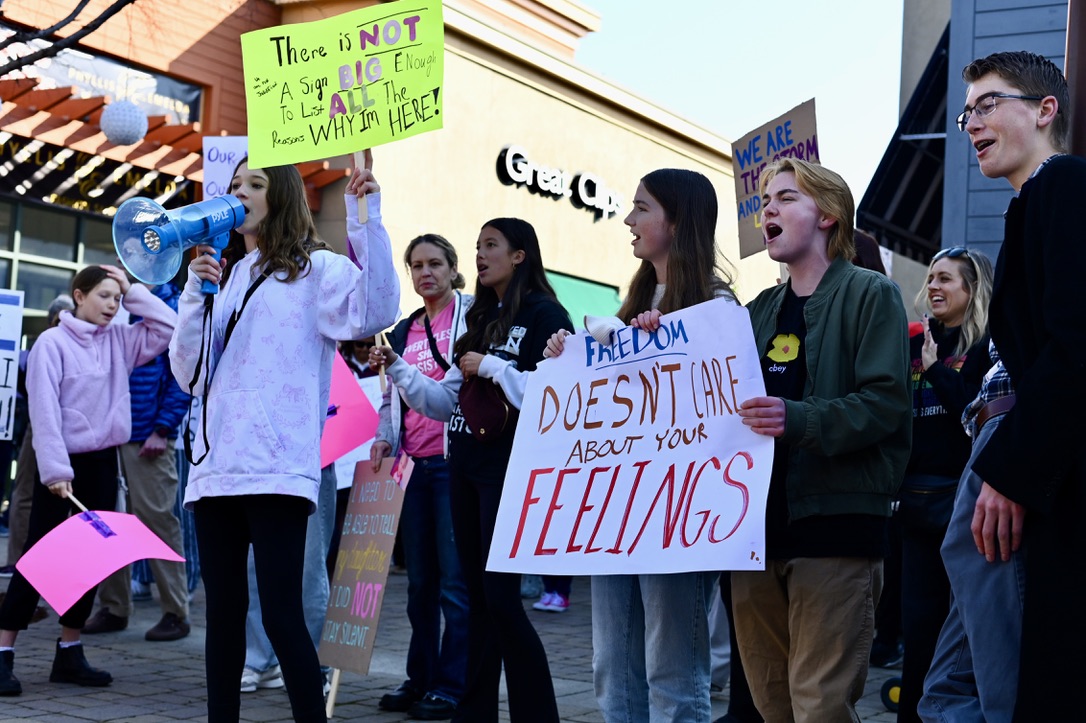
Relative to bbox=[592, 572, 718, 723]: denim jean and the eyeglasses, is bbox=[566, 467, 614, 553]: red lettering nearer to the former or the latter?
bbox=[592, 572, 718, 723]: denim jean

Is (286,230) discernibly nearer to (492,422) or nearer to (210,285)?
(210,285)

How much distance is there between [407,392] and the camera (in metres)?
5.14

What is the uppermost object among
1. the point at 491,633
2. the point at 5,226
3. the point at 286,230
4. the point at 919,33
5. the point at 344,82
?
the point at 919,33

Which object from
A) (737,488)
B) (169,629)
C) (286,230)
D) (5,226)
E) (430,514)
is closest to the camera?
(737,488)

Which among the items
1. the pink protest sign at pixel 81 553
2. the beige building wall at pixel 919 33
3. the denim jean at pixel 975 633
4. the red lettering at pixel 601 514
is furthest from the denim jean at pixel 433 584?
the beige building wall at pixel 919 33

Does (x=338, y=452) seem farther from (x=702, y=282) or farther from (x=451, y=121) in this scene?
(x=451, y=121)

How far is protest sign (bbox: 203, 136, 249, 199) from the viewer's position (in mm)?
7508

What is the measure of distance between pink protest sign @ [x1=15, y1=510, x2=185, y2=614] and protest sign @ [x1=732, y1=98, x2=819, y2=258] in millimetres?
3021

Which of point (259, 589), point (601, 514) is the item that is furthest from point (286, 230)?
point (601, 514)

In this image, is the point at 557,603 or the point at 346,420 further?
the point at 557,603

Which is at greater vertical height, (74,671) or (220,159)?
(220,159)

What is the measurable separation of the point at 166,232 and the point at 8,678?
287 cm

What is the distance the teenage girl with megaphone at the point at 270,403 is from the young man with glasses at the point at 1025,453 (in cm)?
196

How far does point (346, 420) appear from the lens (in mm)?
6273
